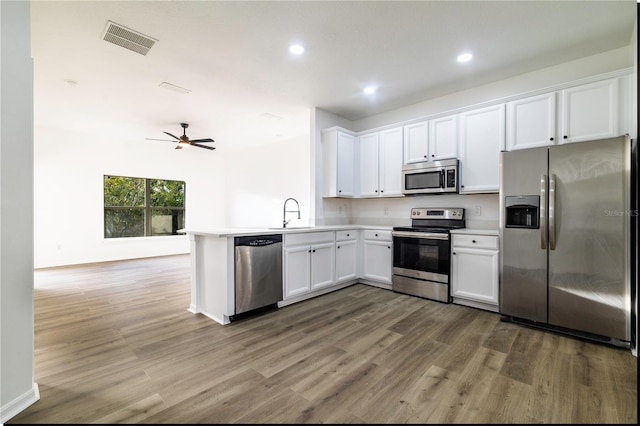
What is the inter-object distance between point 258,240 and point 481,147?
2.82m

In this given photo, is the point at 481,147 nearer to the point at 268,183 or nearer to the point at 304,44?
the point at 304,44

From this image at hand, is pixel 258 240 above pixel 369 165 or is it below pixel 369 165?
below

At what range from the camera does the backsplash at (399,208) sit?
12.1 ft

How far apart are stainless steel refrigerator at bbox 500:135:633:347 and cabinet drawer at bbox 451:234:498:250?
0.21 meters

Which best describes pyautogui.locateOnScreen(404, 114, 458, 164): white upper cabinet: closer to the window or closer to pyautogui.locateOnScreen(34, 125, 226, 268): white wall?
the window

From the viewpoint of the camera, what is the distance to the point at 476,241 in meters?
3.28

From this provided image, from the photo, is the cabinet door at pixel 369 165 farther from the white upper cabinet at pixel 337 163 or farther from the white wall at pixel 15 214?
the white wall at pixel 15 214

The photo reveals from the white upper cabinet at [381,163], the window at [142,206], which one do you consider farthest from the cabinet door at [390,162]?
the window at [142,206]

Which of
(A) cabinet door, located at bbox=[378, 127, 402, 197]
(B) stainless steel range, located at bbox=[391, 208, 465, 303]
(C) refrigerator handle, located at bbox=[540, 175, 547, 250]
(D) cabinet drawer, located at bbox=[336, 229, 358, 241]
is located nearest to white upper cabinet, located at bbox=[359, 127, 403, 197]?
(A) cabinet door, located at bbox=[378, 127, 402, 197]

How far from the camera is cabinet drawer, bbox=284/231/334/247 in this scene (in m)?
3.44

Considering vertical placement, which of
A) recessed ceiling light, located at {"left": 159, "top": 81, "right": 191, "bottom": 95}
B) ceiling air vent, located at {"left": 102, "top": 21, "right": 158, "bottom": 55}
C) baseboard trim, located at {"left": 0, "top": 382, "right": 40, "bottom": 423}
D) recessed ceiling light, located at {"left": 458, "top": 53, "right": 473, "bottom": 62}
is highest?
recessed ceiling light, located at {"left": 159, "top": 81, "right": 191, "bottom": 95}

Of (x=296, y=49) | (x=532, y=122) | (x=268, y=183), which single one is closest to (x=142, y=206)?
(x=268, y=183)

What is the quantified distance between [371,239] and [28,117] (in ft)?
12.1

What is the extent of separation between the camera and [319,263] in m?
3.81
